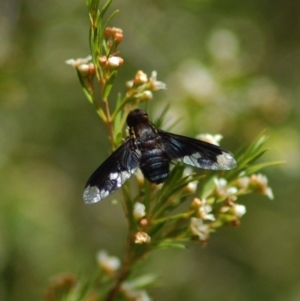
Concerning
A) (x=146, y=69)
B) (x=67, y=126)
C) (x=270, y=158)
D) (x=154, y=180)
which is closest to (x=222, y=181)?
(x=154, y=180)

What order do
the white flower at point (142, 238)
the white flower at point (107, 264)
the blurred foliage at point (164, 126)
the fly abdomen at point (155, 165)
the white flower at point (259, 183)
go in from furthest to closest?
the blurred foliage at point (164, 126)
the white flower at point (107, 264)
the white flower at point (259, 183)
the fly abdomen at point (155, 165)
the white flower at point (142, 238)

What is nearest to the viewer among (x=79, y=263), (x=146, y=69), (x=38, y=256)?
(x=38, y=256)

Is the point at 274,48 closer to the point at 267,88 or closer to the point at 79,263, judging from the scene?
the point at 267,88

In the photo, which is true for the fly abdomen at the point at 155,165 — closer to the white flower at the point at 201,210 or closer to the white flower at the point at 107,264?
the white flower at the point at 201,210

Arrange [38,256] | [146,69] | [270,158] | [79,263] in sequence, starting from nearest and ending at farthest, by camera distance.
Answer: [270,158]
[38,256]
[146,69]
[79,263]

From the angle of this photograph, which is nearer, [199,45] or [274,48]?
[199,45]

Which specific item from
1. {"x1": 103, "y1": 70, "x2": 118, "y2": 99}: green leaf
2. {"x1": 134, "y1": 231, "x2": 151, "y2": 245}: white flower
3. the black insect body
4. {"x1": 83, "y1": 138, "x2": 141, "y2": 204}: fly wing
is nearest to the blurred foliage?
the black insect body

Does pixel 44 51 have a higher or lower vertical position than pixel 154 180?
higher

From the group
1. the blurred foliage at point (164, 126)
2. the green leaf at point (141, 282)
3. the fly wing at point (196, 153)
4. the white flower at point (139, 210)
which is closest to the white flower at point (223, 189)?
the fly wing at point (196, 153)

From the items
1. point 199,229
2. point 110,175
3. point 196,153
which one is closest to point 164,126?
point 196,153
